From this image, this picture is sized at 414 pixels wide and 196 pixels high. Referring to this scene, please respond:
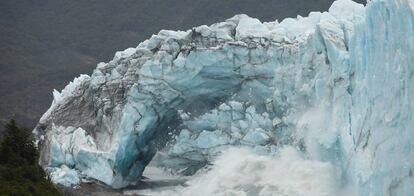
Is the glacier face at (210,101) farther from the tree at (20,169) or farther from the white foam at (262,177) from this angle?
the tree at (20,169)

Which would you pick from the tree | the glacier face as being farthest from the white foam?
the tree

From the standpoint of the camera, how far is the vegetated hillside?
147 feet

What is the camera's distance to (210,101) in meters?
24.1

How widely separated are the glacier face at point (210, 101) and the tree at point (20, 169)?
5.22 meters

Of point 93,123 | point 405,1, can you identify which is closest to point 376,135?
point 405,1

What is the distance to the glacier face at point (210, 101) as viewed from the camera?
20953mm

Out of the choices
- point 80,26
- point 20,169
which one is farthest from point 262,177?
point 80,26

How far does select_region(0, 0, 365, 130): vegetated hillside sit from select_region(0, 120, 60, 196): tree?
983 inches

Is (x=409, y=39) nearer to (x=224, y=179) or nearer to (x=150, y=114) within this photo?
(x=224, y=179)

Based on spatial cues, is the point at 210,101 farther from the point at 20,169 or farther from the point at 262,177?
the point at 20,169

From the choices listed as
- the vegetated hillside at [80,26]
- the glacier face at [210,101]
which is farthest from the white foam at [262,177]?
the vegetated hillside at [80,26]

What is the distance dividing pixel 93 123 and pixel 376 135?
34.7ft

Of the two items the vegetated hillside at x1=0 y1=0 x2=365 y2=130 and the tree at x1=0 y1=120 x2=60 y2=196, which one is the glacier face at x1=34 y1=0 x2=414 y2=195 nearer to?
the tree at x1=0 y1=120 x2=60 y2=196

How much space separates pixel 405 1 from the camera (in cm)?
1653
